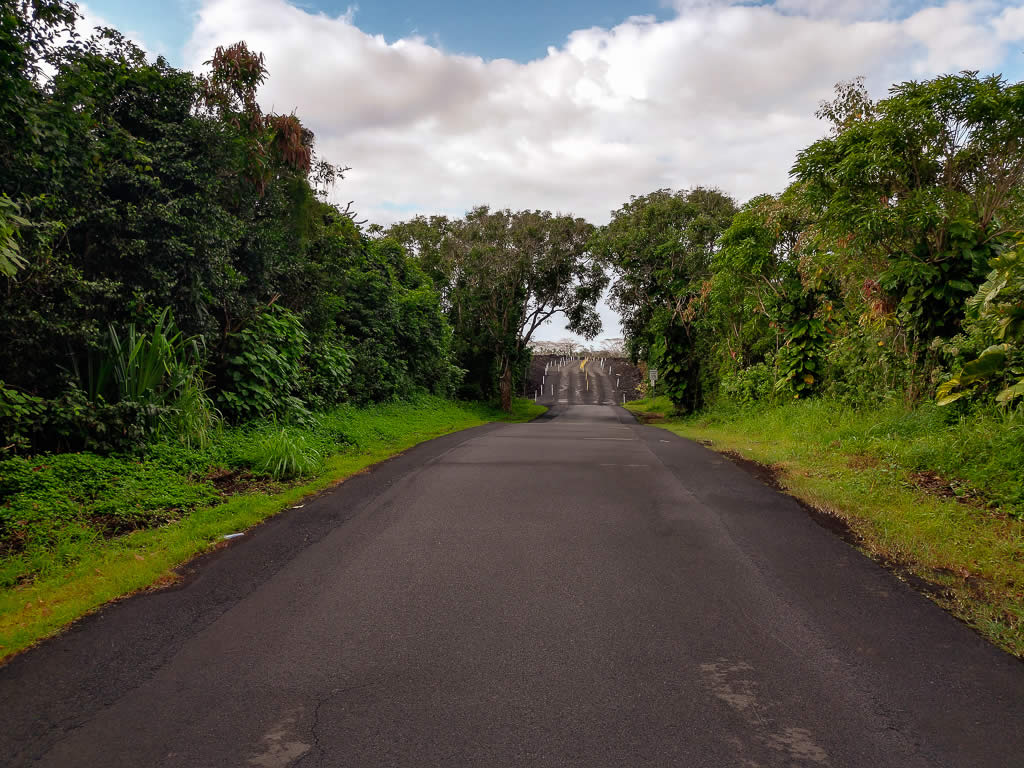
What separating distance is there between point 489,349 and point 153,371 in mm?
30965

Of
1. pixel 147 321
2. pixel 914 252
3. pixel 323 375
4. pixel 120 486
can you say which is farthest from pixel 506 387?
pixel 120 486

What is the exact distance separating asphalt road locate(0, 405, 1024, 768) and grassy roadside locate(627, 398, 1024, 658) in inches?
16.4

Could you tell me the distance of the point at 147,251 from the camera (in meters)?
10.3

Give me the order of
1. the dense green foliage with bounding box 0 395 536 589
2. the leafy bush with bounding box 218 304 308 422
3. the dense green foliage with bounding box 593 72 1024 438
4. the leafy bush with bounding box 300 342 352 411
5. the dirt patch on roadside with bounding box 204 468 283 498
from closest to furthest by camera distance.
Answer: the dense green foliage with bounding box 0 395 536 589
the dirt patch on roadside with bounding box 204 468 283 498
the dense green foliage with bounding box 593 72 1024 438
the leafy bush with bounding box 218 304 308 422
the leafy bush with bounding box 300 342 352 411

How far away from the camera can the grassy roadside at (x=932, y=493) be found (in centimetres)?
509

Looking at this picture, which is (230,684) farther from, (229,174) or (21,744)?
(229,174)

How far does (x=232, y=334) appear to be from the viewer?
12.7 meters

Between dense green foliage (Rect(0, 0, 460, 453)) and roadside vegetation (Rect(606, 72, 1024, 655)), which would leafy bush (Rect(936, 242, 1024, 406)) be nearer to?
roadside vegetation (Rect(606, 72, 1024, 655))

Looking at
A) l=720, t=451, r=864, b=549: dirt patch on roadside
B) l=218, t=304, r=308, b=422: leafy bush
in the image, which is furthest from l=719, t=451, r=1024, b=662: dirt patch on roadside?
l=218, t=304, r=308, b=422: leafy bush

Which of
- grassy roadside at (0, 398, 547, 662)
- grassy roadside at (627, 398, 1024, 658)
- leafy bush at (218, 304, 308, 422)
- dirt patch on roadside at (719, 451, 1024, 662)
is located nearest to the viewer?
grassy roadside at (0, 398, 547, 662)

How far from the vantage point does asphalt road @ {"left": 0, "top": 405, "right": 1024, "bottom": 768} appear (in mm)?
2980

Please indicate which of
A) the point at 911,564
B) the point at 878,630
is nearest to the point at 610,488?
the point at 911,564

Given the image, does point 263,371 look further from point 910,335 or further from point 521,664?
point 910,335

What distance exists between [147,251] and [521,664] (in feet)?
30.8
